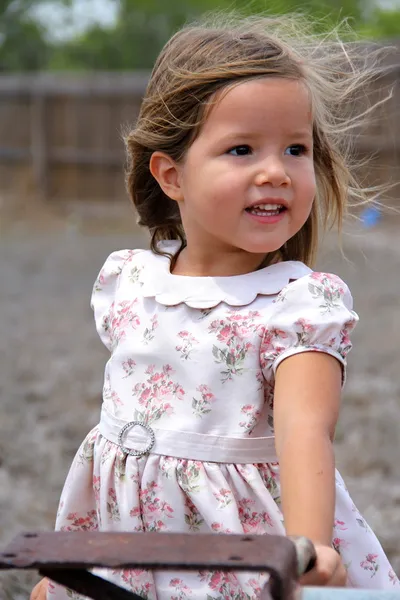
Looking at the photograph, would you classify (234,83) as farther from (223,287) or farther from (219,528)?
(219,528)

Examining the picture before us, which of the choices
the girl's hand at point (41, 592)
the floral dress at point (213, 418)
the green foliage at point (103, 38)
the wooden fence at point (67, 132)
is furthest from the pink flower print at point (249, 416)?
the green foliage at point (103, 38)

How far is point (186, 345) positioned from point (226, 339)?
0.08 m

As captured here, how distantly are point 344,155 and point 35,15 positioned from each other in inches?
1297

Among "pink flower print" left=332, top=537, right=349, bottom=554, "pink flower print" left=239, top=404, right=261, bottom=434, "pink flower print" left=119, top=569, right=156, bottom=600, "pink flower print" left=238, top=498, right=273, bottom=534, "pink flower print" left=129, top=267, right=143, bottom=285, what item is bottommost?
"pink flower print" left=119, top=569, right=156, bottom=600

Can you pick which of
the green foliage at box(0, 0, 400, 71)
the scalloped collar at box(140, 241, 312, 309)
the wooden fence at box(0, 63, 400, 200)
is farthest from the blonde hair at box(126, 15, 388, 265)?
the green foliage at box(0, 0, 400, 71)

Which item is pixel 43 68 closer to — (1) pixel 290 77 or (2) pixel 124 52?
Answer: (2) pixel 124 52

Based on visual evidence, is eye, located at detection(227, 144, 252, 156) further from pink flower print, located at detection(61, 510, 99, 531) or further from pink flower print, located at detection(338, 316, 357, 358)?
pink flower print, located at detection(61, 510, 99, 531)

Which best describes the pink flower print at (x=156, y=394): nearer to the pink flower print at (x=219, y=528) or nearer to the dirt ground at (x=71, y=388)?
the pink flower print at (x=219, y=528)

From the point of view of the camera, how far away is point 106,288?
2.08 meters

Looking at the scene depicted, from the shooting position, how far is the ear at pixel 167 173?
192 cm

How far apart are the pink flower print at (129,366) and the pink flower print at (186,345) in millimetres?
110

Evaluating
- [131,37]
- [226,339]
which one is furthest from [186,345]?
[131,37]

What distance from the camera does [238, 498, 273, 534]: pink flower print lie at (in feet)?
5.54

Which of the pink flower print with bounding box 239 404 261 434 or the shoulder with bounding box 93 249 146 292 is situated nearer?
the pink flower print with bounding box 239 404 261 434
